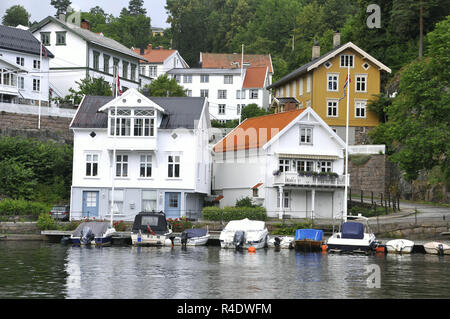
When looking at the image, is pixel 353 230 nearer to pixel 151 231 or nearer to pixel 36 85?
pixel 151 231

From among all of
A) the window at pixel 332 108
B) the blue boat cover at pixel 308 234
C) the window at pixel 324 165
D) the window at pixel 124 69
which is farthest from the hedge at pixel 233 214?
A: the window at pixel 124 69

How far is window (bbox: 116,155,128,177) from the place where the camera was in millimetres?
60031

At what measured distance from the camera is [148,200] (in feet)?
196

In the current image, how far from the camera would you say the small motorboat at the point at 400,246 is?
47562mm

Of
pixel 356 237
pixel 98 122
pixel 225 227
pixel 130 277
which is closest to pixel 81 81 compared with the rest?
pixel 98 122

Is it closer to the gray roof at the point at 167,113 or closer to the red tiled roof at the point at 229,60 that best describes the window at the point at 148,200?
the gray roof at the point at 167,113

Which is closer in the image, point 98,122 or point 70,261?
point 70,261

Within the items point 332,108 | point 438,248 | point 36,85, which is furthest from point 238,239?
point 36,85

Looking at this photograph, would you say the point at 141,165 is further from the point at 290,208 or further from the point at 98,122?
the point at 290,208

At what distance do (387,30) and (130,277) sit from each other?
213 feet

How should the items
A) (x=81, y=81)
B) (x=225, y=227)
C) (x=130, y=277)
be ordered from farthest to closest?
(x=81, y=81) < (x=225, y=227) < (x=130, y=277)

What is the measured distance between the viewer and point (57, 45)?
301 feet

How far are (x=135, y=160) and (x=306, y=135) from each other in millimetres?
15014

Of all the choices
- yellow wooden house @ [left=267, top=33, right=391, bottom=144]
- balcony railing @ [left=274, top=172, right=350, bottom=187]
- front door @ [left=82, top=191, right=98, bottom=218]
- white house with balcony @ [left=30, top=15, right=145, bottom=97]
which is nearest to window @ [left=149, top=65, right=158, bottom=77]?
white house with balcony @ [left=30, top=15, right=145, bottom=97]
